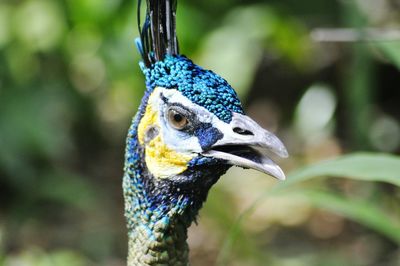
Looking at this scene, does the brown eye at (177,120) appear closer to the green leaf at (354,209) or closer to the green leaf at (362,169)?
the green leaf at (362,169)

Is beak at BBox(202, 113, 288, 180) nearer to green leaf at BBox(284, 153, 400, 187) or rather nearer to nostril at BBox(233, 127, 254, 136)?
nostril at BBox(233, 127, 254, 136)

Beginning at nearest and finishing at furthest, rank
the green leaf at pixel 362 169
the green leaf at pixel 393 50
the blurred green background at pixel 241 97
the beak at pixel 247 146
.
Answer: the beak at pixel 247 146
the green leaf at pixel 362 169
the green leaf at pixel 393 50
the blurred green background at pixel 241 97

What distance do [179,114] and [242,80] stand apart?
239cm

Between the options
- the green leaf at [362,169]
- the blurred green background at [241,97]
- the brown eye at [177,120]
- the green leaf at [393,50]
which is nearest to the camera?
the brown eye at [177,120]

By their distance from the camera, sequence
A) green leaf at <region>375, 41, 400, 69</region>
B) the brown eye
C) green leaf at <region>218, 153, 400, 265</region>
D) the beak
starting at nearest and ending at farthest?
1. the beak
2. the brown eye
3. green leaf at <region>218, 153, 400, 265</region>
4. green leaf at <region>375, 41, 400, 69</region>

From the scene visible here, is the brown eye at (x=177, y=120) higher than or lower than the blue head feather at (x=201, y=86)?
lower

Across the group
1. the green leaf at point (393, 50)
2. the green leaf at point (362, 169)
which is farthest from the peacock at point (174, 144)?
the green leaf at point (393, 50)

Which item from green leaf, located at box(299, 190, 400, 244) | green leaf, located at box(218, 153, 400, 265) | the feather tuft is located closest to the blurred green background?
green leaf, located at box(299, 190, 400, 244)

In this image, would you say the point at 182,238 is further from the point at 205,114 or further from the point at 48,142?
the point at 48,142

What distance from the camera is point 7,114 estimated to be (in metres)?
3.91

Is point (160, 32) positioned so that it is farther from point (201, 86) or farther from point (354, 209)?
point (354, 209)

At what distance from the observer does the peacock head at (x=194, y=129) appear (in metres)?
1.66

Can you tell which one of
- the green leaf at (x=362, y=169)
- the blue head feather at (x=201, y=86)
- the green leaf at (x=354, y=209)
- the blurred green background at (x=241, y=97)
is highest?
the blurred green background at (x=241, y=97)

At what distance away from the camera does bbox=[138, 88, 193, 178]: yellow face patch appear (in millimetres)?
1730
